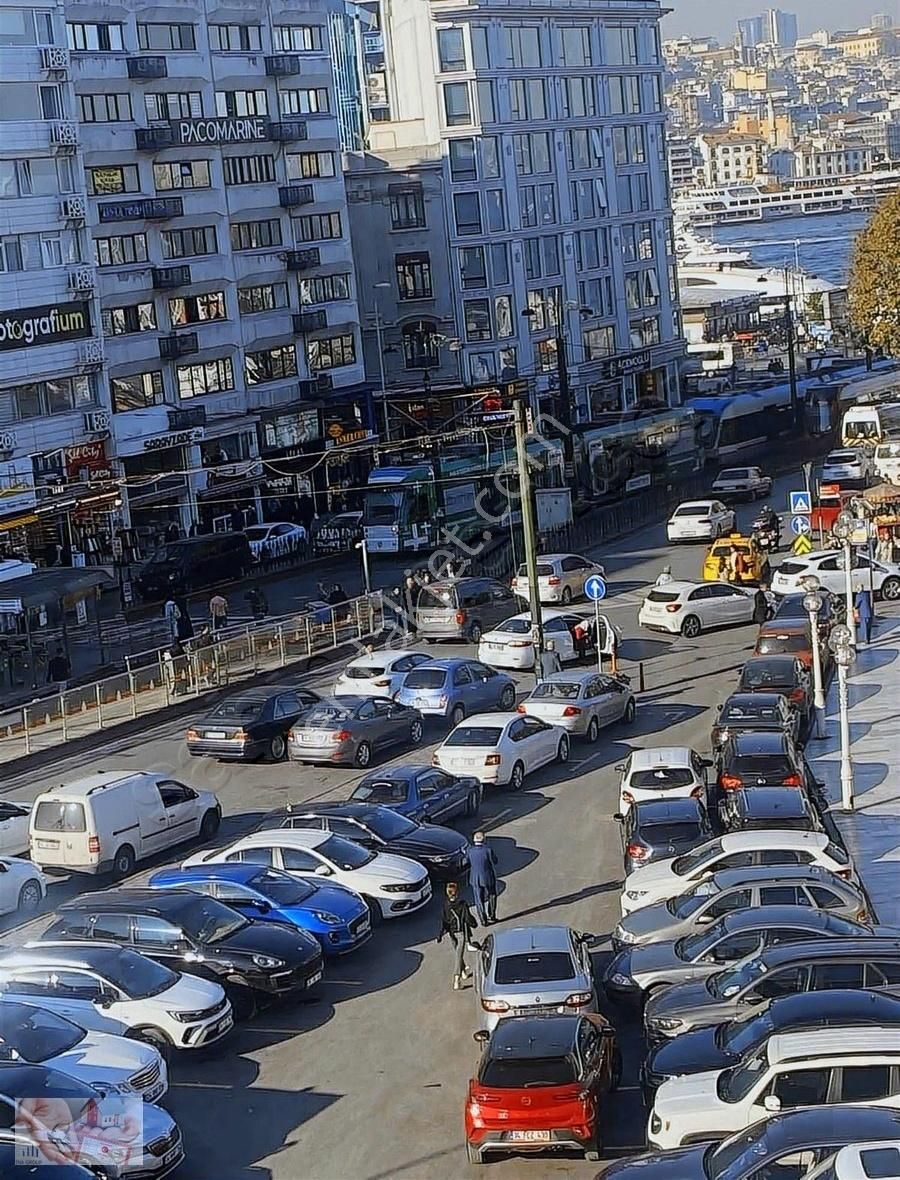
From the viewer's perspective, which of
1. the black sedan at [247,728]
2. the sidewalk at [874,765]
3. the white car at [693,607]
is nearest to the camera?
the sidewalk at [874,765]

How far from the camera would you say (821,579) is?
132ft

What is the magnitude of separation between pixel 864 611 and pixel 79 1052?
24225 millimetres

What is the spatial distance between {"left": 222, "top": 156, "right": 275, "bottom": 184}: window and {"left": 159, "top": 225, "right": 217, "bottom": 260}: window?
220cm

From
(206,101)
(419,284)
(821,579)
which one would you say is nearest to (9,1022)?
(821,579)

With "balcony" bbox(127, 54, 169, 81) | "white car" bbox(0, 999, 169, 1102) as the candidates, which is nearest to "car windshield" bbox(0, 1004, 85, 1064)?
"white car" bbox(0, 999, 169, 1102)

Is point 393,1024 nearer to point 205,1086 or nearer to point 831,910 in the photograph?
point 205,1086

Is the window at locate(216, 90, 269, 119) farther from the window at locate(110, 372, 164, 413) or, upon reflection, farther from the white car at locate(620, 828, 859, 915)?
the white car at locate(620, 828, 859, 915)

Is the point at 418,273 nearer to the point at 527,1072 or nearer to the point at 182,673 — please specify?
the point at 182,673

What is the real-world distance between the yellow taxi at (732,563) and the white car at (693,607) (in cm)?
364

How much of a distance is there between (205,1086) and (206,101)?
51.4 meters

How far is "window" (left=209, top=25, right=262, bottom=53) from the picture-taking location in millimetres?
64812

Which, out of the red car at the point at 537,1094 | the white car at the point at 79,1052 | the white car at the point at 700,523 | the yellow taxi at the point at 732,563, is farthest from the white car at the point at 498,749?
the white car at the point at 700,523

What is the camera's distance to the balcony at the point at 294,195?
219 feet

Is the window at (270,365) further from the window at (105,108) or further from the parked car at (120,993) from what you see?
the parked car at (120,993)
